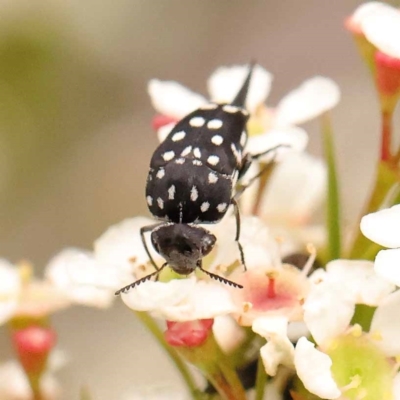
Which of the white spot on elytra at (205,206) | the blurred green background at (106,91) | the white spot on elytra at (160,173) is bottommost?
the blurred green background at (106,91)

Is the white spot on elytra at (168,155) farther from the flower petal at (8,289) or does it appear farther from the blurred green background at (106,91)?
the blurred green background at (106,91)

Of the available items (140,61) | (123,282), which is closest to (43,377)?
(123,282)

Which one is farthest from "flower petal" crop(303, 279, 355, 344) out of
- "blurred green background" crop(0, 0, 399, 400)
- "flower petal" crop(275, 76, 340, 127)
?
"blurred green background" crop(0, 0, 399, 400)

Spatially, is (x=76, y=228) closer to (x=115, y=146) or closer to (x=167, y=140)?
(x=115, y=146)

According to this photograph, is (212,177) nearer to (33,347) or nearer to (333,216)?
(333,216)

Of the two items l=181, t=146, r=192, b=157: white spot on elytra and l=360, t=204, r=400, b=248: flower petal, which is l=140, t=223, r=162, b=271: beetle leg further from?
l=360, t=204, r=400, b=248: flower petal

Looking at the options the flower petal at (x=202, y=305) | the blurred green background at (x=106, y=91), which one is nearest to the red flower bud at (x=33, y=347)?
the flower petal at (x=202, y=305)
